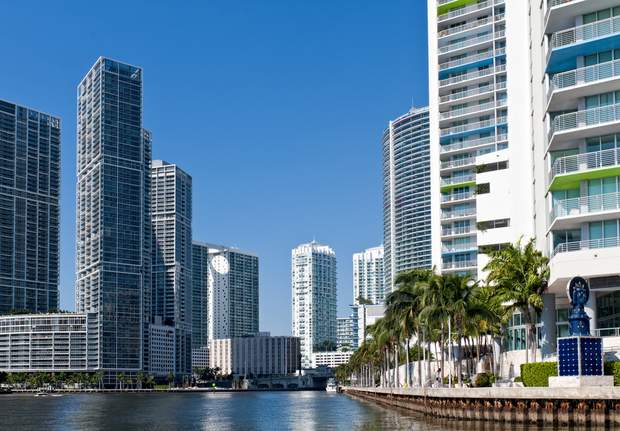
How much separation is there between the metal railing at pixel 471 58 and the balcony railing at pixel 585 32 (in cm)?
7902

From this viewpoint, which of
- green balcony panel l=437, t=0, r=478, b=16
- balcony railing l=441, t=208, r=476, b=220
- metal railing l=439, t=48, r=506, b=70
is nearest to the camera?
balcony railing l=441, t=208, r=476, b=220

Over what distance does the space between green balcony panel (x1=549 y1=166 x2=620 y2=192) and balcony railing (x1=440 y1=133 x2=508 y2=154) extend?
76.4 metres

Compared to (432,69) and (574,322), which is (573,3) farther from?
(432,69)

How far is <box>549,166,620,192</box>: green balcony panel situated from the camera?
78125mm

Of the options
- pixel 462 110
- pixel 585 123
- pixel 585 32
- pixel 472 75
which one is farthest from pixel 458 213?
pixel 585 32

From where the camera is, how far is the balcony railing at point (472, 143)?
158625 millimetres

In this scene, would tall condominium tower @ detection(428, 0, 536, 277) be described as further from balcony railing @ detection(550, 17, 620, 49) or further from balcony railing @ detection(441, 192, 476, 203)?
balcony railing @ detection(550, 17, 620, 49)

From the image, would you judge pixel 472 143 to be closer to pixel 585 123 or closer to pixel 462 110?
pixel 462 110

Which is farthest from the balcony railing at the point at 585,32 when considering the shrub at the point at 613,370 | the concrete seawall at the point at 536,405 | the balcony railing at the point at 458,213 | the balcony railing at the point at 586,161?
the balcony railing at the point at 458,213

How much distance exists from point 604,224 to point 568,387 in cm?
1936

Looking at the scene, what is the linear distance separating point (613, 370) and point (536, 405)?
6824mm

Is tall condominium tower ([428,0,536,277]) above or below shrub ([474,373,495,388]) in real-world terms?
above

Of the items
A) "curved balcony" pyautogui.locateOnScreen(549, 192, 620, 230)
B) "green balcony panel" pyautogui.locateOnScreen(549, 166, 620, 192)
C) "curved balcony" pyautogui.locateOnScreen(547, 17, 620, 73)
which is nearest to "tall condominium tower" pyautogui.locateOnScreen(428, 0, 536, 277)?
"curved balcony" pyautogui.locateOnScreen(547, 17, 620, 73)

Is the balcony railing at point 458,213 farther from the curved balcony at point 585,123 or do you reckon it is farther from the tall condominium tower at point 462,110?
the curved balcony at point 585,123
